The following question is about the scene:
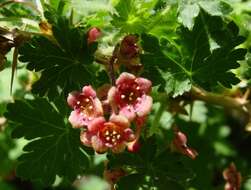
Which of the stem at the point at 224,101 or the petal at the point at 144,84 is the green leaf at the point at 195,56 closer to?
the petal at the point at 144,84

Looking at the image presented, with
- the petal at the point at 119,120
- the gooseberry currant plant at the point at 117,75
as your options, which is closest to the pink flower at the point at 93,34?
the gooseberry currant plant at the point at 117,75

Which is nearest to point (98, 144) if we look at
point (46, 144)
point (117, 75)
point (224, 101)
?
point (117, 75)

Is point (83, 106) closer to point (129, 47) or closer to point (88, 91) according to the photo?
point (88, 91)

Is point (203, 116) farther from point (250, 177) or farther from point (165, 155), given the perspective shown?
point (165, 155)

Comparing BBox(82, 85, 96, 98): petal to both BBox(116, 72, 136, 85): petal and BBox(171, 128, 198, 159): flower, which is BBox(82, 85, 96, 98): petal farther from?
BBox(171, 128, 198, 159): flower

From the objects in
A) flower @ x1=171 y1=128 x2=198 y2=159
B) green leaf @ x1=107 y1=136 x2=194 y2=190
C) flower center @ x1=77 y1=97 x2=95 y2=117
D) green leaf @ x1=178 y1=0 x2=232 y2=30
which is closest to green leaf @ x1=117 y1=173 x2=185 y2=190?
green leaf @ x1=107 y1=136 x2=194 y2=190
